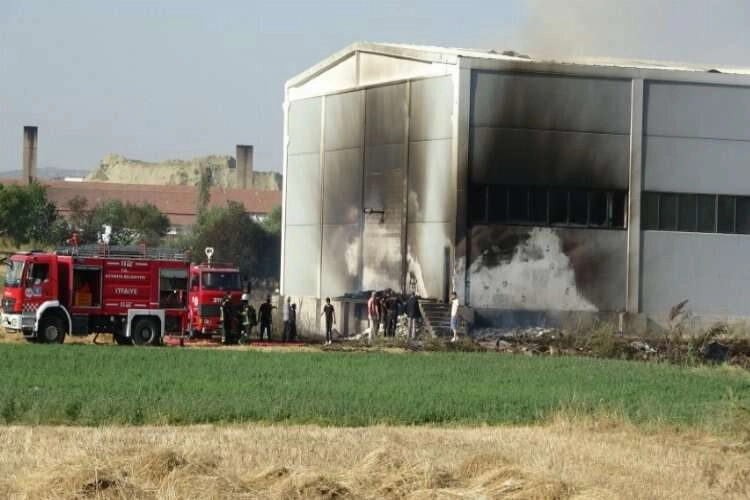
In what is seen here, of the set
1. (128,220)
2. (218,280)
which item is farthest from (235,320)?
(128,220)

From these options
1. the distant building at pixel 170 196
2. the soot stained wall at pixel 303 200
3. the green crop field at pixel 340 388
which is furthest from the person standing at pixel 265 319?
the distant building at pixel 170 196

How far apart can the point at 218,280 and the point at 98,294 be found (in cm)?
593

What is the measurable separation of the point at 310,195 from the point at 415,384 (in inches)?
1096

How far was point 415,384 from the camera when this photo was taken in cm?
2766

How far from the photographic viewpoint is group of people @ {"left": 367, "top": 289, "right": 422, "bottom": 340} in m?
43.7

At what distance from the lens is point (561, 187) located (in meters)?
47.0

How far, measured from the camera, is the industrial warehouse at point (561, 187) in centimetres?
4631

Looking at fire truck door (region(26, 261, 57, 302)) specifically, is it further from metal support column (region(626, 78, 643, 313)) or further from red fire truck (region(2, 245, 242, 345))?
metal support column (region(626, 78, 643, 313))

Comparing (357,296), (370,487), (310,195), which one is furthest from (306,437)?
(310,195)

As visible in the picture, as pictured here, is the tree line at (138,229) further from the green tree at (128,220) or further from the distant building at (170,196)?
the distant building at (170,196)

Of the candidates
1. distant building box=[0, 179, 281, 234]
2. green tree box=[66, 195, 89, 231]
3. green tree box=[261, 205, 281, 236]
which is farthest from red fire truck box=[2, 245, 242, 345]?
distant building box=[0, 179, 281, 234]

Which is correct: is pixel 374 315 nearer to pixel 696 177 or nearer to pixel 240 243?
pixel 696 177

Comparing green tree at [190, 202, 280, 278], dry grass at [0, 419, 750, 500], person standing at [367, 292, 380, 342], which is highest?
green tree at [190, 202, 280, 278]

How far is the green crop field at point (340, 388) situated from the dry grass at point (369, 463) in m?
1.44
